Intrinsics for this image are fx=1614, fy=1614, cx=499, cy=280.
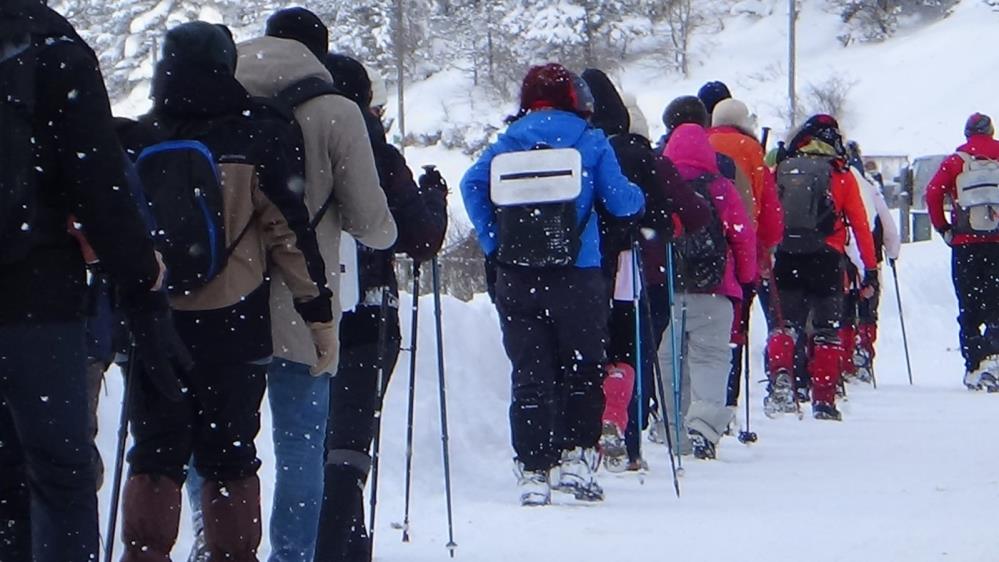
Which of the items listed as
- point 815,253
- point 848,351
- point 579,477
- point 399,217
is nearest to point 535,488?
point 579,477

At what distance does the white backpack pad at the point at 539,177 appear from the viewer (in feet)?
22.8

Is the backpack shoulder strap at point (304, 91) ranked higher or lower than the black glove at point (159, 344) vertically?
higher

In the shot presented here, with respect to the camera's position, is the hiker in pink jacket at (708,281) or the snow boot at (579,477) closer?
the snow boot at (579,477)

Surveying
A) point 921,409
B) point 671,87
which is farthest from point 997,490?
point 671,87

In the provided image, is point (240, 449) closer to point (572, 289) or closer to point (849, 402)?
point (572, 289)

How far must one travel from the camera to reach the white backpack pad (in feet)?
22.8

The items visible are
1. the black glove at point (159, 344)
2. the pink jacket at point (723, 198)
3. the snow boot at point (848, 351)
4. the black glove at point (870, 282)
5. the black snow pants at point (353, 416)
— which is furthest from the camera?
the black glove at point (870, 282)

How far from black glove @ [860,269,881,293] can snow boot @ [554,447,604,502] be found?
5.77 meters

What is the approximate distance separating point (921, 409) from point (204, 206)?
829cm

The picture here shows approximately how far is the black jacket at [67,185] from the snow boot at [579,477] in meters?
3.94

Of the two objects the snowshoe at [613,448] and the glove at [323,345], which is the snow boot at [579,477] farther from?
the glove at [323,345]

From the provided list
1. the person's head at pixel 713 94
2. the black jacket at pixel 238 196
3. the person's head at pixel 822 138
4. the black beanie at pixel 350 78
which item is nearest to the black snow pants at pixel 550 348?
the black beanie at pixel 350 78

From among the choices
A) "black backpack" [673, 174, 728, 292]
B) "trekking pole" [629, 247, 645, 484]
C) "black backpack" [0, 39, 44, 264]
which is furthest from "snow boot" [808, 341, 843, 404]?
"black backpack" [0, 39, 44, 264]

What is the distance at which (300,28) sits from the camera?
5.04 meters
